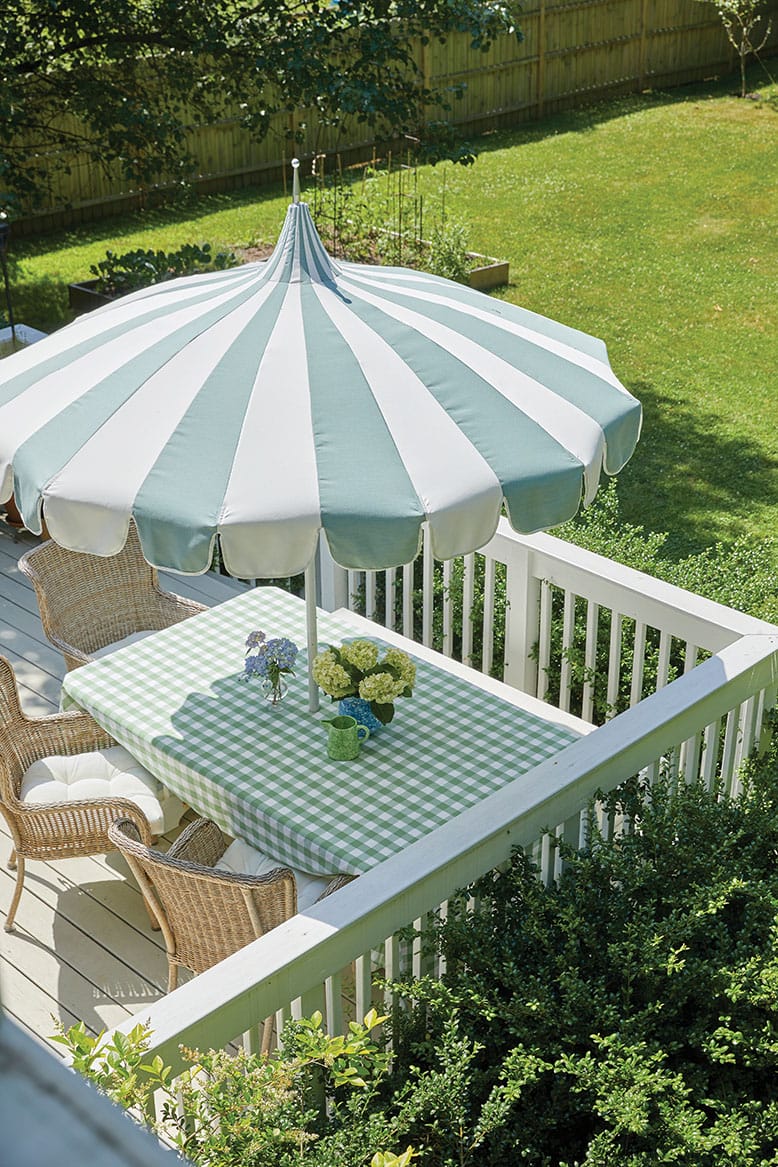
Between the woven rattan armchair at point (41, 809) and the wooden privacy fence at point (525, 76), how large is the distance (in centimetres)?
1059

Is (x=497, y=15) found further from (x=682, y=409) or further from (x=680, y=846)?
(x=680, y=846)

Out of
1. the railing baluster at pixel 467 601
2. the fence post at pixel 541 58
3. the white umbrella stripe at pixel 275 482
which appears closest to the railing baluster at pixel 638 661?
the railing baluster at pixel 467 601

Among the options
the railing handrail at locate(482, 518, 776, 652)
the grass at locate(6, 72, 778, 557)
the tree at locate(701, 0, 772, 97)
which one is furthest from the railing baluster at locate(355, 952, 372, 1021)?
the tree at locate(701, 0, 772, 97)

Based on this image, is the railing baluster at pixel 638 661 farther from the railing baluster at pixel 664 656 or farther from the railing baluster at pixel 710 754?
the railing baluster at pixel 710 754

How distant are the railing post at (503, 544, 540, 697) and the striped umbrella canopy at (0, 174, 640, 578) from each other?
946mm

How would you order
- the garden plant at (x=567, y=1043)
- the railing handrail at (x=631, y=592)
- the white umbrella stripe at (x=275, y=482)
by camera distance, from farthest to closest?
the railing handrail at (x=631, y=592)
the white umbrella stripe at (x=275, y=482)
the garden plant at (x=567, y=1043)

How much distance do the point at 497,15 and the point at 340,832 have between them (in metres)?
7.00

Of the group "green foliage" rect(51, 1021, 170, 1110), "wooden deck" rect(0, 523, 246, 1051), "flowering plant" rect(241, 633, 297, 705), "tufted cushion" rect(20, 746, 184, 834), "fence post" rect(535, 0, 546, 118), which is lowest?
"wooden deck" rect(0, 523, 246, 1051)

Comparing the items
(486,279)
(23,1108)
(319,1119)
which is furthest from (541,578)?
(486,279)

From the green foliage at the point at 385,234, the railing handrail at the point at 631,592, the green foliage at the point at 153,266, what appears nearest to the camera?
the railing handrail at the point at 631,592

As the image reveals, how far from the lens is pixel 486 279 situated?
474 inches

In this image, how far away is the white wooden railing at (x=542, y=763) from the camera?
9.30 feet

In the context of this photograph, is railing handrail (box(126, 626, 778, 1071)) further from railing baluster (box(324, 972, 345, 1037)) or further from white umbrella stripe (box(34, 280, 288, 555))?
white umbrella stripe (box(34, 280, 288, 555))

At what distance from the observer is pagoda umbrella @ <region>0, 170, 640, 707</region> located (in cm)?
353
